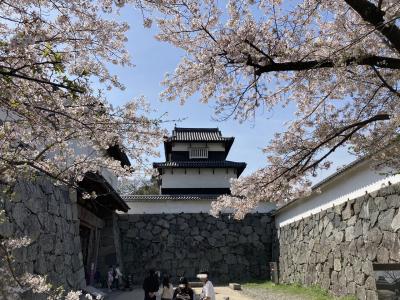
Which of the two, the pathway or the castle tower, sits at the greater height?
the castle tower

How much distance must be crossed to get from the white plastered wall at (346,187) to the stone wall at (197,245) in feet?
13.4

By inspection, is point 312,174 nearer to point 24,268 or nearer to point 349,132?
point 349,132

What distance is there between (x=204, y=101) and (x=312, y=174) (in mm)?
1699

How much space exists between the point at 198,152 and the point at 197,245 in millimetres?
7083

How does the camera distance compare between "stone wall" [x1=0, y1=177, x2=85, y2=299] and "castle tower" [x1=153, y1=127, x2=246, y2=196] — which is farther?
"castle tower" [x1=153, y1=127, x2=246, y2=196]

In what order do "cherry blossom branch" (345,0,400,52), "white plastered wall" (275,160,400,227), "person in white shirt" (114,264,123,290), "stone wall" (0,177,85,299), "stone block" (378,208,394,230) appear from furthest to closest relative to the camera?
"person in white shirt" (114,264,123,290)
"white plastered wall" (275,160,400,227)
"stone block" (378,208,394,230)
"stone wall" (0,177,85,299)
"cherry blossom branch" (345,0,400,52)

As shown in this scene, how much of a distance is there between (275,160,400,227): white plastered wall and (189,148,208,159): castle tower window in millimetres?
9982

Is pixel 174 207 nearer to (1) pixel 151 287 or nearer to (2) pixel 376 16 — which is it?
(1) pixel 151 287

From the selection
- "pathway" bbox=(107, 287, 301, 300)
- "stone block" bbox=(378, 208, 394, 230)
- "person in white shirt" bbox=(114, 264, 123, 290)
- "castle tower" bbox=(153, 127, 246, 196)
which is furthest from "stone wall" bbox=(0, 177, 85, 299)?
"castle tower" bbox=(153, 127, 246, 196)

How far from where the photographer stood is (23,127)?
312cm

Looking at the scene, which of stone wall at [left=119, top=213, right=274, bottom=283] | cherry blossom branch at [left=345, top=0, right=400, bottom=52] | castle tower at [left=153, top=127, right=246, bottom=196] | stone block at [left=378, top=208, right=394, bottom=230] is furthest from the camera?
castle tower at [left=153, top=127, right=246, bottom=196]

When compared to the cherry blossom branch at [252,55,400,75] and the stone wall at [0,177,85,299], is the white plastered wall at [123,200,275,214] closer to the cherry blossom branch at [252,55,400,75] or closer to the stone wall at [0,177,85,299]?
the stone wall at [0,177,85,299]

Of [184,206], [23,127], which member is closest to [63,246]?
[23,127]

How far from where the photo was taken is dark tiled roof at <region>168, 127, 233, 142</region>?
2277cm
